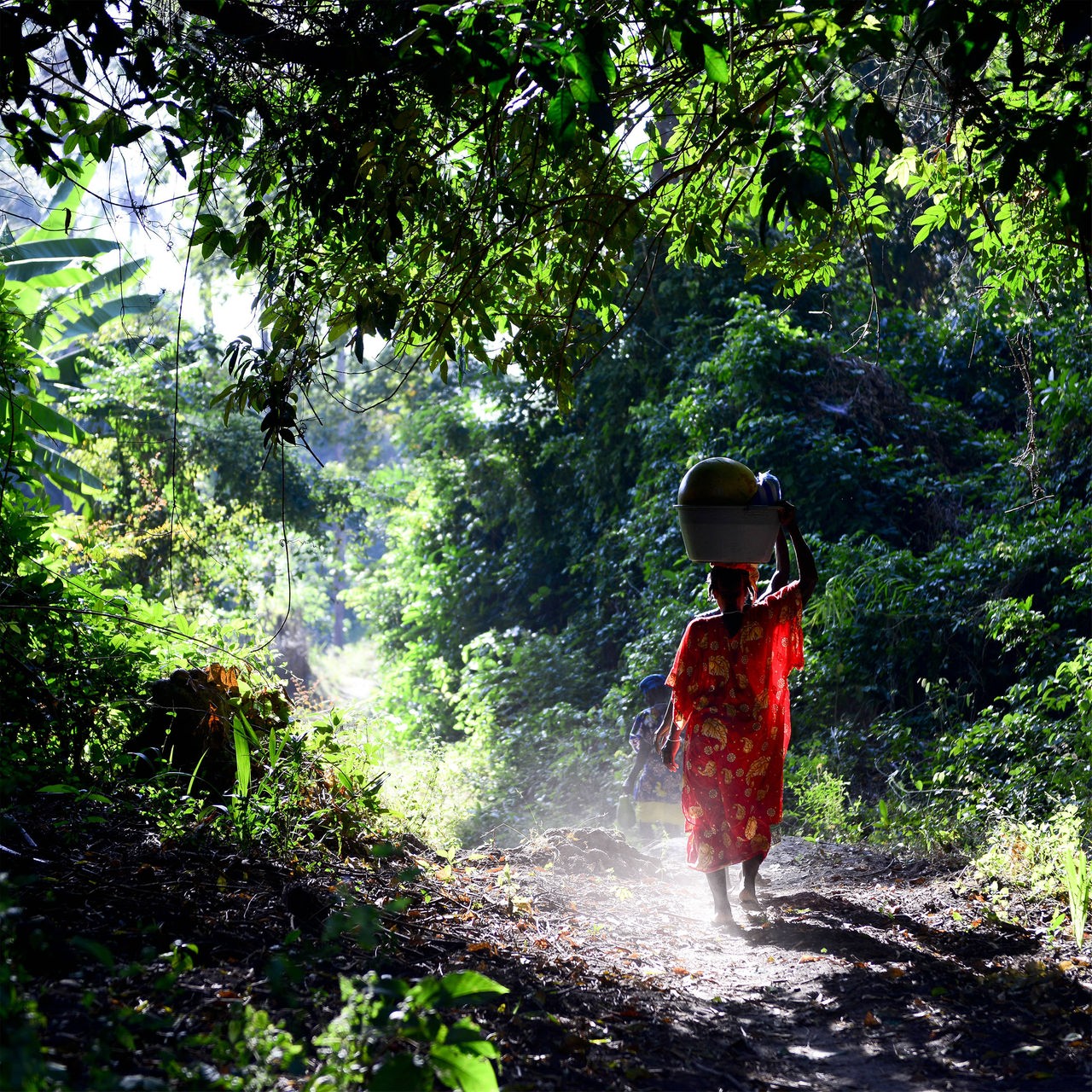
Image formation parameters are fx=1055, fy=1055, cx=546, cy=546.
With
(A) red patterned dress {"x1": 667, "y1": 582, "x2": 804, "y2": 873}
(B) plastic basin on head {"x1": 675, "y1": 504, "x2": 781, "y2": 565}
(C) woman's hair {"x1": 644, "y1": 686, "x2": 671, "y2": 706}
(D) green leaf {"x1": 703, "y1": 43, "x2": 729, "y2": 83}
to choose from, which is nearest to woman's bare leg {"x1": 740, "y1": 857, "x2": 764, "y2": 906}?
(A) red patterned dress {"x1": 667, "y1": 582, "x2": 804, "y2": 873}

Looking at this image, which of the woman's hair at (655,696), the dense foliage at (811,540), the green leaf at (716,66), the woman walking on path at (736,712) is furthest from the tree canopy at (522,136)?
the woman's hair at (655,696)

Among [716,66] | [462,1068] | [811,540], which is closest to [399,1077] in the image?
[462,1068]

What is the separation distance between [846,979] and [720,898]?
135 cm

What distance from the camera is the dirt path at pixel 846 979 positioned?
3.36 metres

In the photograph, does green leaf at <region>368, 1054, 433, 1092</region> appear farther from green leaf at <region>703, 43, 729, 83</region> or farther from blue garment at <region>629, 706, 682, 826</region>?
blue garment at <region>629, 706, 682, 826</region>

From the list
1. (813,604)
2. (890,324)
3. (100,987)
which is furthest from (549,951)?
(890,324)

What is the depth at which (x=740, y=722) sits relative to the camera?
18.4ft

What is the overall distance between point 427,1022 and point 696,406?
10.5m

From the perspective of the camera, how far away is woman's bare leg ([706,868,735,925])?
5605 mm

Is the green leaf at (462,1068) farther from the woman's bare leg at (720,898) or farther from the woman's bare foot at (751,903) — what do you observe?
the woman's bare foot at (751,903)

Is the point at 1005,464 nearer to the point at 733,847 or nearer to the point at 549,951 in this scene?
the point at 733,847

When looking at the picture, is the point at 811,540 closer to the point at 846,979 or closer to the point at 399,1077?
the point at 846,979

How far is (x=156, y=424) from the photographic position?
51.1 ft

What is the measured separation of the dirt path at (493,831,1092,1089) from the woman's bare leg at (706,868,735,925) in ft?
0.23
